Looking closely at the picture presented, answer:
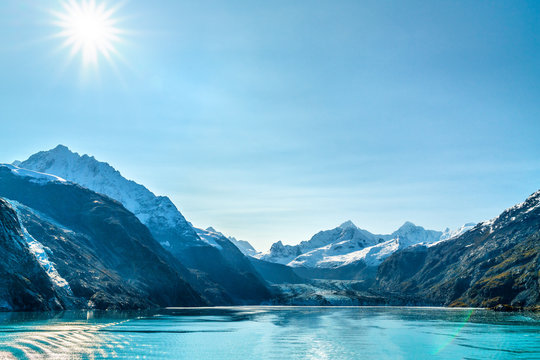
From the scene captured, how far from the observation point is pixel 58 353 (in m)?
77.5

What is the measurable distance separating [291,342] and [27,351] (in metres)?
54.4

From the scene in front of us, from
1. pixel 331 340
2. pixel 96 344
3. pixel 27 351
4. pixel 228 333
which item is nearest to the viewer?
pixel 27 351

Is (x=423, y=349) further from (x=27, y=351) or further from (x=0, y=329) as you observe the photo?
(x=0, y=329)

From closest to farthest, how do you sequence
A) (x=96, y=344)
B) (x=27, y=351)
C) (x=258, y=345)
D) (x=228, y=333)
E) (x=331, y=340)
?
(x=27, y=351)
(x=96, y=344)
(x=258, y=345)
(x=331, y=340)
(x=228, y=333)

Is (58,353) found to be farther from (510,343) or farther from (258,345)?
(510,343)

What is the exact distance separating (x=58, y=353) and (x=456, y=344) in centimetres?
8335

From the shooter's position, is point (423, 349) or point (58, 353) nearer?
point (58, 353)

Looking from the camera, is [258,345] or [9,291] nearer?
[258,345]

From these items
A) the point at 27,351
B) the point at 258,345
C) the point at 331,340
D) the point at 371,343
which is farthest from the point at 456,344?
the point at 27,351

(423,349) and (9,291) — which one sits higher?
(9,291)

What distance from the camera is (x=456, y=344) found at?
9975 cm

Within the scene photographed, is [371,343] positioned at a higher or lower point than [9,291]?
lower

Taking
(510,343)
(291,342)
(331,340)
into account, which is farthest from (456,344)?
(291,342)

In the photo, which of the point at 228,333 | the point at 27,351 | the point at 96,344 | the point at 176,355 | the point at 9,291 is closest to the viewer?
the point at 27,351
